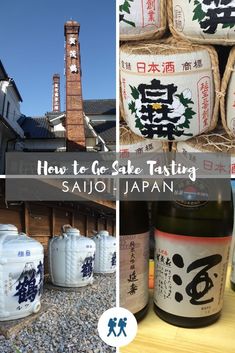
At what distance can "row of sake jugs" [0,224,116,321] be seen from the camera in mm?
898

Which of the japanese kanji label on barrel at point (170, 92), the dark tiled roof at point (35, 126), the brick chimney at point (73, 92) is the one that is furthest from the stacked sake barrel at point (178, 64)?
the dark tiled roof at point (35, 126)

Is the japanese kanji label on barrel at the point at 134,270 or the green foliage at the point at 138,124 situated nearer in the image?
the japanese kanji label on barrel at the point at 134,270

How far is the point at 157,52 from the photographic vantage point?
29.8 inches

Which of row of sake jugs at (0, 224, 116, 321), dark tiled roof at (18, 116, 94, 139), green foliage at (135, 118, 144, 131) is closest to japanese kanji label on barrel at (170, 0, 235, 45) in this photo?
green foliage at (135, 118, 144, 131)

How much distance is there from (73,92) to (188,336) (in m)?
0.62

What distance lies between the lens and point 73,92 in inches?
32.5

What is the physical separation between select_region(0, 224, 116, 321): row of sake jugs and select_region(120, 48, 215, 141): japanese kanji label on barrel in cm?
37

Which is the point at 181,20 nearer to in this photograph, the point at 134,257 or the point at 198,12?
the point at 198,12

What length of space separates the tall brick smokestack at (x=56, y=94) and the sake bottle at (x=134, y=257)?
15.4 inches

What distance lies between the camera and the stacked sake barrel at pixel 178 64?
2.43 feet

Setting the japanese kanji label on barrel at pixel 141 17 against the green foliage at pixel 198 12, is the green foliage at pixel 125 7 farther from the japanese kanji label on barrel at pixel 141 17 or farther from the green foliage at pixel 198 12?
the green foliage at pixel 198 12

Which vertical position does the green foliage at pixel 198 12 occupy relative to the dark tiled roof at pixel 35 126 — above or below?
above

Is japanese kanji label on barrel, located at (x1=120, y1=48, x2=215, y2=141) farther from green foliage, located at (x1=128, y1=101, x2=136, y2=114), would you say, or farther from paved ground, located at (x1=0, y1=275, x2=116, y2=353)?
paved ground, located at (x1=0, y1=275, x2=116, y2=353)

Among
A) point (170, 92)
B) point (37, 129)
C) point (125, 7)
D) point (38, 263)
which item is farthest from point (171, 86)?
point (38, 263)
